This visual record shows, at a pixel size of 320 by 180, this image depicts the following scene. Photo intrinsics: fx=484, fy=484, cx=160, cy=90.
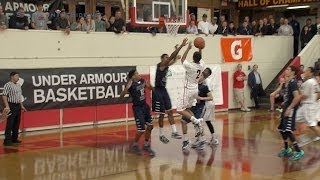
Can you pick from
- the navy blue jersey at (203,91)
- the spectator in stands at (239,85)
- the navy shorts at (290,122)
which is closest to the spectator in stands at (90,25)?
the navy blue jersey at (203,91)

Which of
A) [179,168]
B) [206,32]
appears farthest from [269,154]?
[206,32]

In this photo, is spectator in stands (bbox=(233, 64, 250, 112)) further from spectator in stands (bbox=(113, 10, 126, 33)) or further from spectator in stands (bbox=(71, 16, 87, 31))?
spectator in stands (bbox=(71, 16, 87, 31))

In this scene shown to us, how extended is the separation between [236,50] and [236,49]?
0.04 metres

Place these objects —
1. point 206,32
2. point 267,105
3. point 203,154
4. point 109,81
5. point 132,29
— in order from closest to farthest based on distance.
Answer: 1. point 203,154
2. point 109,81
3. point 132,29
4. point 206,32
5. point 267,105

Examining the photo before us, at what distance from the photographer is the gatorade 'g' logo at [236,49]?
2019 centimetres

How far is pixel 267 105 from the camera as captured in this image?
21.2 m

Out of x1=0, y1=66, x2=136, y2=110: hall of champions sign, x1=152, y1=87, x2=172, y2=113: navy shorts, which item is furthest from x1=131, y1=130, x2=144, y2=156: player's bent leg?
x1=0, y1=66, x2=136, y2=110: hall of champions sign

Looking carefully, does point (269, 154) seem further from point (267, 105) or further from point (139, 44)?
point (267, 105)

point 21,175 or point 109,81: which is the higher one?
point 109,81

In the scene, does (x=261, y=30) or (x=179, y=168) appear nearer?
(x=179, y=168)

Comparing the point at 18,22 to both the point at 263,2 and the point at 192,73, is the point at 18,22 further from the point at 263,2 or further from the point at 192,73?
the point at 263,2

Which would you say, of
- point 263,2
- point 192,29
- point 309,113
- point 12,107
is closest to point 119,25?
point 192,29

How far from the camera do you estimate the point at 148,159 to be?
32.2 feet

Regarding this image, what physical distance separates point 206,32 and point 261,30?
147 inches
